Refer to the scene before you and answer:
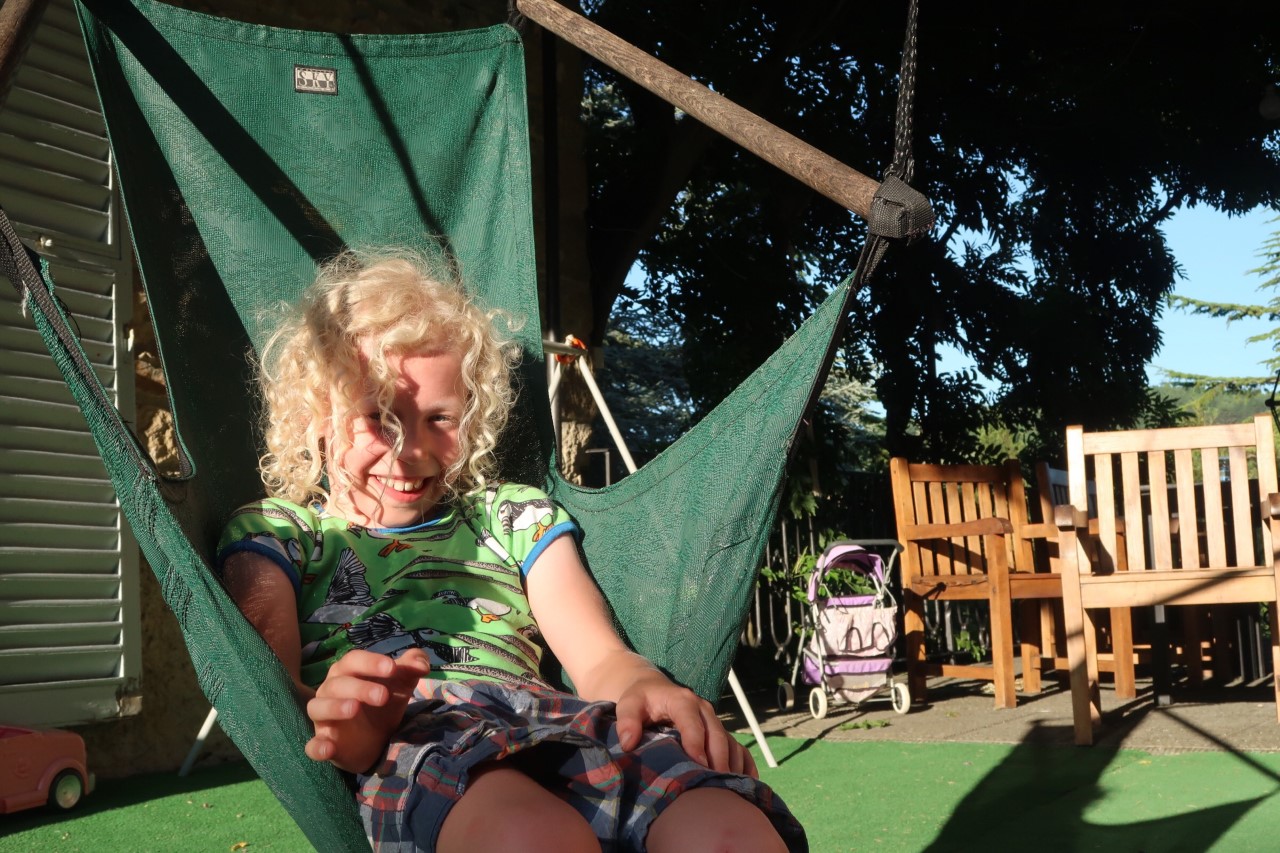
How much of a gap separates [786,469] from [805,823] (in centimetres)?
129

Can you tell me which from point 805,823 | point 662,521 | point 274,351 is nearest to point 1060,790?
point 805,823

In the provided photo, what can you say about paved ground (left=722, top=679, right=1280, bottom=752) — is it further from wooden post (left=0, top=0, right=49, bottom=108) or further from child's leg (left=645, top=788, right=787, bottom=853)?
wooden post (left=0, top=0, right=49, bottom=108)

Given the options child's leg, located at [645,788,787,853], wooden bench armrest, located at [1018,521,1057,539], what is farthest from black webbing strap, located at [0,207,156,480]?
wooden bench armrest, located at [1018,521,1057,539]

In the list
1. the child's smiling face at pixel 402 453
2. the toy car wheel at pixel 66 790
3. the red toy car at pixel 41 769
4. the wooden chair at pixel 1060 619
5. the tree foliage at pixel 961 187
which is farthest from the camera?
the tree foliage at pixel 961 187

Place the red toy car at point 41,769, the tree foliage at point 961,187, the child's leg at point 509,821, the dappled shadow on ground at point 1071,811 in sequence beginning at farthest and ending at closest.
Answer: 1. the tree foliage at point 961,187
2. the red toy car at point 41,769
3. the dappled shadow on ground at point 1071,811
4. the child's leg at point 509,821

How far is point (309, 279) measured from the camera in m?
2.00

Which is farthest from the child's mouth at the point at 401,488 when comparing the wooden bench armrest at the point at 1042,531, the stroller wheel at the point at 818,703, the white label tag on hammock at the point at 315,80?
the wooden bench armrest at the point at 1042,531

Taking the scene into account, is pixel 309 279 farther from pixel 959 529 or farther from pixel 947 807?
pixel 959 529

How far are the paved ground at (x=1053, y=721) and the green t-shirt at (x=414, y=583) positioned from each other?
2427 millimetres

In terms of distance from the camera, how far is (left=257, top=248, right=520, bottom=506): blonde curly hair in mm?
1498

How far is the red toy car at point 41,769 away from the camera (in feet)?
8.23

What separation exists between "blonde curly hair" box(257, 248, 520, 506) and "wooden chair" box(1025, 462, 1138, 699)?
3.09 meters

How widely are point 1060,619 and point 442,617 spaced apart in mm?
4857

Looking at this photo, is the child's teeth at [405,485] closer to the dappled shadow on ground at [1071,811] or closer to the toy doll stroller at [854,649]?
the dappled shadow on ground at [1071,811]
